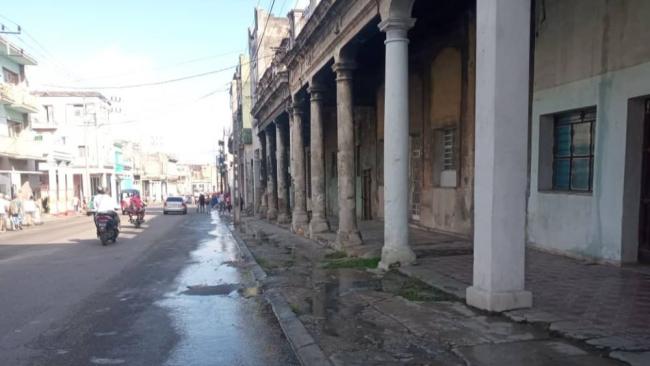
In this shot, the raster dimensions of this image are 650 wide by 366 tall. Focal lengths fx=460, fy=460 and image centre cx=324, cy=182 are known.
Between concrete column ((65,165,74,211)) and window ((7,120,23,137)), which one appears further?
concrete column ((65,165,74,211))

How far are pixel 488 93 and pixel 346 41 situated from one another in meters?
5.56

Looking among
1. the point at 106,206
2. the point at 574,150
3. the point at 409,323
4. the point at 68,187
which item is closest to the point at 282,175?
the point at 106,206

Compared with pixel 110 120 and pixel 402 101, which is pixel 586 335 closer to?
pixel 402 101

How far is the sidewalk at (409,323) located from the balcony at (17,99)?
2669 cm

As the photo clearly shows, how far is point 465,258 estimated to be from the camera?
27.7ft

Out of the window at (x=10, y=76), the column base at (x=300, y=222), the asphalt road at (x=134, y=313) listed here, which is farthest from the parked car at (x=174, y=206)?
the asphalt road at (x=134, y=313)

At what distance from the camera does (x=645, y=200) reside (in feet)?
22.5

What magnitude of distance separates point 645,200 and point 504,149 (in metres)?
3.42

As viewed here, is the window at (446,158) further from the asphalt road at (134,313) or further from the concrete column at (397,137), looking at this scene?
the asphalt road at (134,313)

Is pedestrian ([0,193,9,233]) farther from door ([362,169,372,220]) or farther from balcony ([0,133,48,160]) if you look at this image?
door ([362,169,372,220])

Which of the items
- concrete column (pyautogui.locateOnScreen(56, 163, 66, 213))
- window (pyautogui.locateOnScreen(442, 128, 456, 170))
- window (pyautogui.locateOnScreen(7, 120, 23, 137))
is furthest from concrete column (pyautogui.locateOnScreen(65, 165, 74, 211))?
window (pyautogui.locateOnScreen(442, 128, 456, 170))

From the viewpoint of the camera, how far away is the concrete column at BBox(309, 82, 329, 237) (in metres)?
13.2

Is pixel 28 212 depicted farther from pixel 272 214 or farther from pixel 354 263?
pixel 354 263

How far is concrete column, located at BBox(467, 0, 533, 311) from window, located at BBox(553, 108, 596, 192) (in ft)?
11.2
